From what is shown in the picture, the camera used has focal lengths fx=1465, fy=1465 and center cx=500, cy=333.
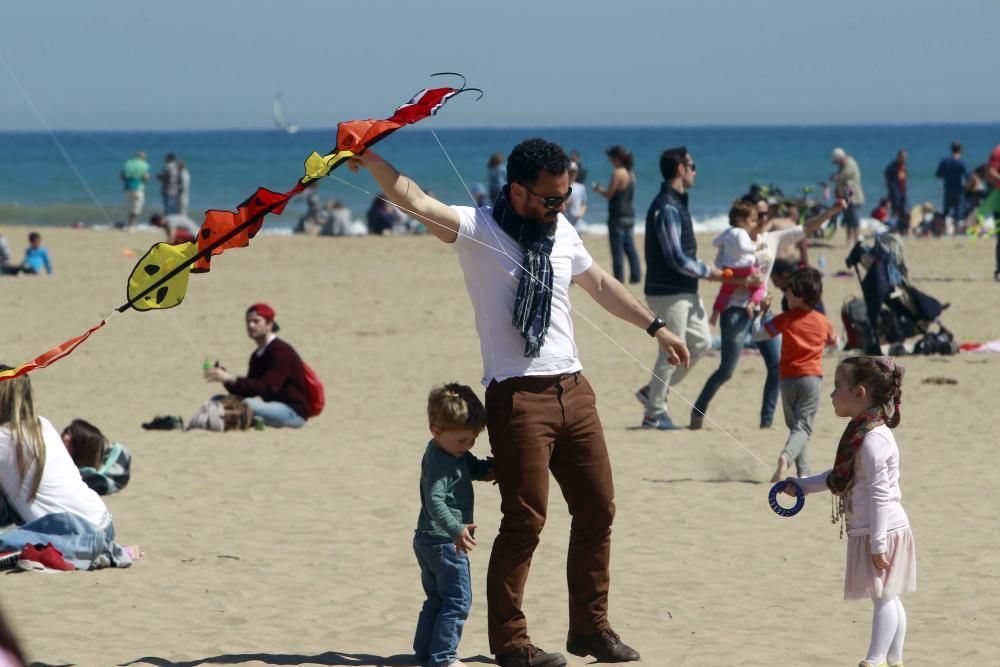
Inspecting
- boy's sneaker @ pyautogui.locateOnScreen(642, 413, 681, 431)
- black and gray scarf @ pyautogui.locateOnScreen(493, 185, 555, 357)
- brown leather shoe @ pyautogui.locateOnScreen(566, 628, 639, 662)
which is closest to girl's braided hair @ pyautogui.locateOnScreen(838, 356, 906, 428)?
black and gray scarf @ pyautogui.locateOnScreen(493, 185, 555, 357)

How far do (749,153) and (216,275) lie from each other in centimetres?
7943

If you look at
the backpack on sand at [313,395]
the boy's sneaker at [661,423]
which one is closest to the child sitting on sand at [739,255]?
the boy's sneaker at [661,423]

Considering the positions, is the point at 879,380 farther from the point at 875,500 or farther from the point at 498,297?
the point at 498,297

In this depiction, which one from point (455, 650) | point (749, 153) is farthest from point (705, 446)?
point (749, 153)

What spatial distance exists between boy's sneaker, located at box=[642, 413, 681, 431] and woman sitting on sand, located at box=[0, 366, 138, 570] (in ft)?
14.7

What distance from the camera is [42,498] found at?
22.1 ft

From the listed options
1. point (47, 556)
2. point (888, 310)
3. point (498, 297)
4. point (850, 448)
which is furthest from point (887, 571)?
point (888, 310)

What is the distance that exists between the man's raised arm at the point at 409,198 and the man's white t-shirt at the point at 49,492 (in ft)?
9.20

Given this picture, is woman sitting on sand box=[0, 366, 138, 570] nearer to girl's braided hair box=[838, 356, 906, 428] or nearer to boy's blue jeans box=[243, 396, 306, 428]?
girl's braided hair box=[838, 356, 906, 428]

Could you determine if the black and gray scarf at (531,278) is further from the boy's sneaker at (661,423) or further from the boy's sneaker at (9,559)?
the boy's sneaker at (661,423)

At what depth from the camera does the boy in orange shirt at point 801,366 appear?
8133mm

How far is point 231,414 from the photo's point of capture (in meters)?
10.4

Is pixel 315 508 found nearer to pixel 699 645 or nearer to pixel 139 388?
pixel 699 645

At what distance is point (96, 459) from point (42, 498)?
4.76 ft
